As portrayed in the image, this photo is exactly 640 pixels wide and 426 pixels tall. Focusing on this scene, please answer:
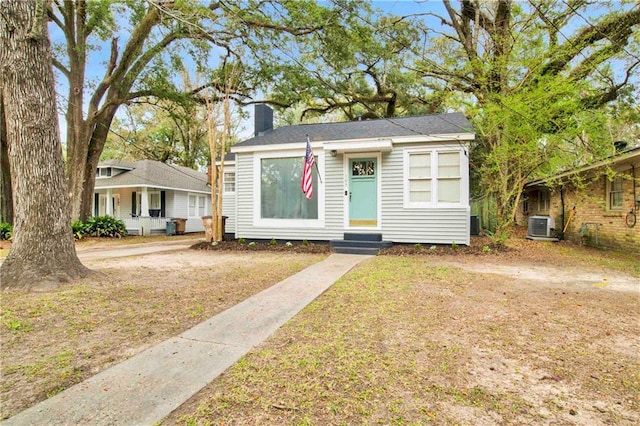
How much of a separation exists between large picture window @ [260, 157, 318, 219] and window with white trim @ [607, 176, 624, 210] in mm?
8514

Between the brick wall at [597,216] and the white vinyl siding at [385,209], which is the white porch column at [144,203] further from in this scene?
the brick wall at [597,216]

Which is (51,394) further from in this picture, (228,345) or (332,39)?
(332,39)

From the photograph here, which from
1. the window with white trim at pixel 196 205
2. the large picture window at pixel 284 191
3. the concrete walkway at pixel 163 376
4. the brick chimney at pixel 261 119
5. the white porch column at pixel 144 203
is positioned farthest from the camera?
the window with white trim at pixel 196 205

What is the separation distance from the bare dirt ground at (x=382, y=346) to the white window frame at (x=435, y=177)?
3101 millimetres

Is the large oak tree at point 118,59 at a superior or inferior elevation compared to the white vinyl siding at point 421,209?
superior

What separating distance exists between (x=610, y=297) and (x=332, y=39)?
10608mm

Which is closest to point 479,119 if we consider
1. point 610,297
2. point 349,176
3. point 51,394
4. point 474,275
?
point 349,176

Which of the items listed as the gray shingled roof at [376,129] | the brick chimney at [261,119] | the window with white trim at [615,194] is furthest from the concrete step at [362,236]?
the window with white trim at [615,194]

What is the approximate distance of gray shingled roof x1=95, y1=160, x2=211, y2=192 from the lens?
1653 cm

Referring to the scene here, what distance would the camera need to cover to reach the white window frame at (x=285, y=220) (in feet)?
30.4

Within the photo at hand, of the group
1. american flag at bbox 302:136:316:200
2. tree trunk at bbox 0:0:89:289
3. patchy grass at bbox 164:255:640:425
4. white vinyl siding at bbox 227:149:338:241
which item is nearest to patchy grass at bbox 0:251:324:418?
tree trunk at bbox 0:0:89:289

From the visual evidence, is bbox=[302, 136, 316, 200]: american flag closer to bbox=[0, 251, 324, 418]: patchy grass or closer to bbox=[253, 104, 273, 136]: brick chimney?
bbox=[0, 251, 324, 418]: patchy grass

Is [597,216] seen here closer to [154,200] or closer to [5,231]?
[154,200]

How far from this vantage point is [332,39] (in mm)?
11227
